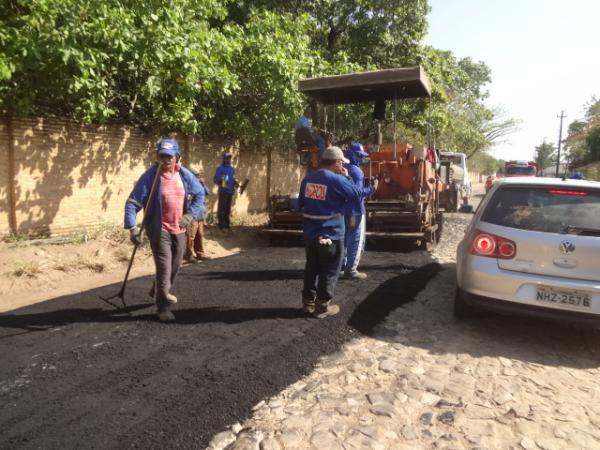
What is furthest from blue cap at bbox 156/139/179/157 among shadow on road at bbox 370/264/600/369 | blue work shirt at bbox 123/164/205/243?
shadow on road at bbox 370/264/600/369

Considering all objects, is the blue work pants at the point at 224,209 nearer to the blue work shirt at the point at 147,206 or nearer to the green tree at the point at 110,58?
the green tree at the point at 110,58

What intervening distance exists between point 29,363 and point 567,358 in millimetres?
4534

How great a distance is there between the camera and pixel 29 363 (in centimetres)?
368

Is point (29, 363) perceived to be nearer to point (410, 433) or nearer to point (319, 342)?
point (319, 342)

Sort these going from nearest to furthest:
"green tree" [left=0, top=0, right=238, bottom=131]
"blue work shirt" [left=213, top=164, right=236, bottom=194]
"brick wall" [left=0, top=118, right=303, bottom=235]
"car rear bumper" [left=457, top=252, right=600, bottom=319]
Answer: "car rear bumper" [left=457, top=252, right=600, bottom=319] → "green tree" [left=0, top=0, right=238, bottom=131] → "brick wall" [left=0, top=118, right=303, bottom=235] → "blue work shirt" [left=213, top=164, right=236, bottom=194]

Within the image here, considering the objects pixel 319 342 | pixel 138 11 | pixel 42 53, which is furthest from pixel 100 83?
pixel 319 342

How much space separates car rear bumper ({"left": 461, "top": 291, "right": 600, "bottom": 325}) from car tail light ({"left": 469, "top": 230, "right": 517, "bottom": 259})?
16.2 inches

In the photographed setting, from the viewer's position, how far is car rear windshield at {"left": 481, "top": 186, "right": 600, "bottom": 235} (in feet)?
14.0

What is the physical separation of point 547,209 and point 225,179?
7.42 meters

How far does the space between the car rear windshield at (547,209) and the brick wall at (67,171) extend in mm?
7083

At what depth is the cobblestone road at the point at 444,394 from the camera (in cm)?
284

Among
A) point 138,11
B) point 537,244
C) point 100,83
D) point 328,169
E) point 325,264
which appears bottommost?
point 325,264

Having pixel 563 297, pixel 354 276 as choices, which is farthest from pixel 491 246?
pixel 354 276

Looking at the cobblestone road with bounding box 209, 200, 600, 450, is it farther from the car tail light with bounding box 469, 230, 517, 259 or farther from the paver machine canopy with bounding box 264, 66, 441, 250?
the paver machine canopy with bounding box 264, 66, 441, 250
